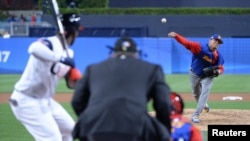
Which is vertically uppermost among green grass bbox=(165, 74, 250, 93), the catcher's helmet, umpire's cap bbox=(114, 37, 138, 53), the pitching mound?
umpire's cap bbox=(114, 37, 138, 53)

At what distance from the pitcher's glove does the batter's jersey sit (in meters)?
7.47

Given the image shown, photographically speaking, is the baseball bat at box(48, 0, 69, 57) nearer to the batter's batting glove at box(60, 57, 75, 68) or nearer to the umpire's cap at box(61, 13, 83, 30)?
the umpire's cap at box(61, 13, 83, 30)

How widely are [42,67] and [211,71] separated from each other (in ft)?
25.4

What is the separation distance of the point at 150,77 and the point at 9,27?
108 ft

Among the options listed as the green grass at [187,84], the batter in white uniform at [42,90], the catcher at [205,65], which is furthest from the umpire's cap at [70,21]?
the green grass at [187,84]

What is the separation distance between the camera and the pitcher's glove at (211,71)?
15781mm

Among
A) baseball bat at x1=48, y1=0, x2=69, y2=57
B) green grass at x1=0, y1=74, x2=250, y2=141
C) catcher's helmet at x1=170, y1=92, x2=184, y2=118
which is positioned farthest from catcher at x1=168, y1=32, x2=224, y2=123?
catcher's helmet at x1=170, y1=92, x2=184, y2=118

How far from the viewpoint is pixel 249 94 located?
23703 millimetres

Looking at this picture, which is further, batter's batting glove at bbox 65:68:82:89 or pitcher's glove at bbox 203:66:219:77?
pitcher's glove at bbox 203:66:219:77

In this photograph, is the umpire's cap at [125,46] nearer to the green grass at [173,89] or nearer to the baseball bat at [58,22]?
the baseball bat at [58,22]

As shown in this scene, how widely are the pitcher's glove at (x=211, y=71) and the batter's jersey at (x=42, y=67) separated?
7.47m

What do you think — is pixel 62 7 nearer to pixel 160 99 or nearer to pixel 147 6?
pixel 147 6

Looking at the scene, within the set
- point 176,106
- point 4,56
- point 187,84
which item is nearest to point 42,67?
point 176,106

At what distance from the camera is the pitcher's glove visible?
1578cm
